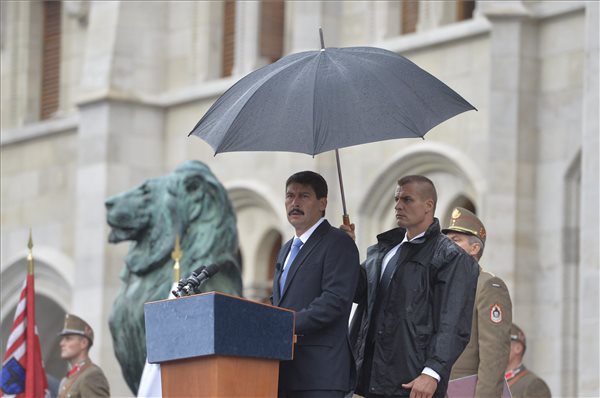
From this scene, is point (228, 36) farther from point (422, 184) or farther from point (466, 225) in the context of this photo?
point (422, 184)

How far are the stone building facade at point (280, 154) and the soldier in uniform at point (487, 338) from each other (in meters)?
5.21

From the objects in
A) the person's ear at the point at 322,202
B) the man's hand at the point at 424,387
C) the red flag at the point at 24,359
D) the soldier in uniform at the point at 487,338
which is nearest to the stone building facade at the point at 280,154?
the red flag at the point at 24,359

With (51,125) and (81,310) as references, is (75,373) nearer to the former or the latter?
(81,310)

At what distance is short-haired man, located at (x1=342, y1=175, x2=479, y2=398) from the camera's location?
8.24 meters

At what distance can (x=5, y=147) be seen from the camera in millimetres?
25484

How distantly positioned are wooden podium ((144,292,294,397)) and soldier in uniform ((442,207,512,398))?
157 cm

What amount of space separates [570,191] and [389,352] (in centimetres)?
1024

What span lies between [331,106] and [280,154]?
42.5ft

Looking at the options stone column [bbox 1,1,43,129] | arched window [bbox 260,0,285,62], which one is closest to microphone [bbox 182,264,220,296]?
arched window [bbox 260,0,285,62]

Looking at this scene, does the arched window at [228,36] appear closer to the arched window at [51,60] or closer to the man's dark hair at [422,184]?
the arched window at [51,60]

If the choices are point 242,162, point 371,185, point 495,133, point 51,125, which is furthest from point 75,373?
point 51,125

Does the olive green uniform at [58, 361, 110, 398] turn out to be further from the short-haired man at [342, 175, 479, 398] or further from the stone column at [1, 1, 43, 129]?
Answer: the stone column at [1, 1, 43, 129]

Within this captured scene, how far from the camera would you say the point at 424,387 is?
8133mm

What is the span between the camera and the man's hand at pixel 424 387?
8.13m
